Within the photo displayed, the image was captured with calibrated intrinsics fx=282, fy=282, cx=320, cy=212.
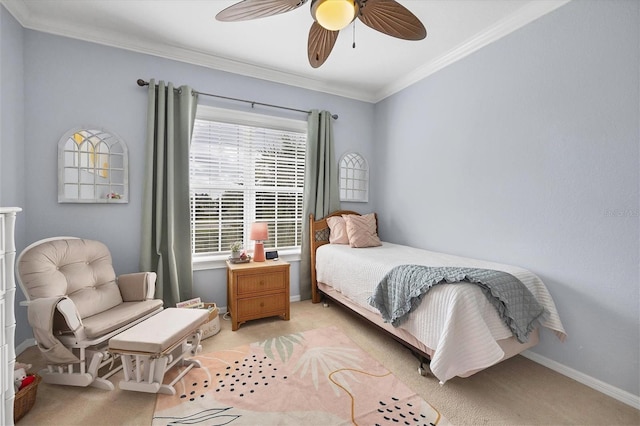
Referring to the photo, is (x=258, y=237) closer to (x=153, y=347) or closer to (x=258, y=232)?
(x=258, y=232)

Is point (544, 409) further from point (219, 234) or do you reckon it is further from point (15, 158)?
point (15, 158)

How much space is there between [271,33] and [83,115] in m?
1.87

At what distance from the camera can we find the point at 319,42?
1926 mm

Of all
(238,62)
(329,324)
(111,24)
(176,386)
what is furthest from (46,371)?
(238,62)

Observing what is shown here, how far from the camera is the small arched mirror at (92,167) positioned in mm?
2492

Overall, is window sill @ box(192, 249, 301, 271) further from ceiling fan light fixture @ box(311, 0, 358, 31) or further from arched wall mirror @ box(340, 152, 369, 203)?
ceiling fan light fixture @ box(311, 0, 358, 31)

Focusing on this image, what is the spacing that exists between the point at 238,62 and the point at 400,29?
6.70 feet

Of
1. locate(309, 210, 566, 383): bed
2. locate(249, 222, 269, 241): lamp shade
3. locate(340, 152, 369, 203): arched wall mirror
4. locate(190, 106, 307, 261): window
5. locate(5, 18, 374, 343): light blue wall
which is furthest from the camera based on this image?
locate(340, 152, 369, 203): arched wall mirror

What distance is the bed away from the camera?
1666 millimetres

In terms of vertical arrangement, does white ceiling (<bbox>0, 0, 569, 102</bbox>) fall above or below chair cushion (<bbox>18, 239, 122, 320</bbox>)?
above

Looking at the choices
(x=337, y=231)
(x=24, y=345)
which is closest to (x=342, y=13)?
(x=337, y=231)

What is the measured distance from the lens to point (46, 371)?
6.27ft

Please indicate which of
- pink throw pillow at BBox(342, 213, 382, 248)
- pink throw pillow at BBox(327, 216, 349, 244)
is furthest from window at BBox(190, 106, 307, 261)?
pink throw pillow at BBox(342, 213, 382, 248)

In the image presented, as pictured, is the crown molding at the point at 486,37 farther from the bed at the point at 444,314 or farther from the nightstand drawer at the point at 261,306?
the nightstand drawer at the point at 261,306
